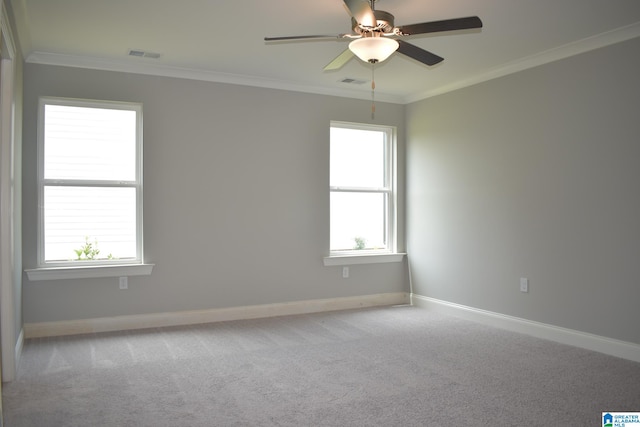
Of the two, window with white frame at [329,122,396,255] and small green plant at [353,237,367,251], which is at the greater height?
window with white frame at [329,122,396,255]

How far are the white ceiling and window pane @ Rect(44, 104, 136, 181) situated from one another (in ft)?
1.47

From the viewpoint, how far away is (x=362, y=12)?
2701mm

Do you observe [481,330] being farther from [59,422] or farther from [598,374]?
[59,422]

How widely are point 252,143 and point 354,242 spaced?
5.63 feet

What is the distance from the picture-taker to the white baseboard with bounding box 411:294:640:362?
3.98 m

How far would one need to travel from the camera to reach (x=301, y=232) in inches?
224

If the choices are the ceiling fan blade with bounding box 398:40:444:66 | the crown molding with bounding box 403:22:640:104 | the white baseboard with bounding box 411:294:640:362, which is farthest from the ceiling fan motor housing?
the white baseboard with bounding box 411:294:640:362

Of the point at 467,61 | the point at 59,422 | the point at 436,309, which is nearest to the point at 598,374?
the point at 436,309

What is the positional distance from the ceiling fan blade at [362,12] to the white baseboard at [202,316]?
3420mm

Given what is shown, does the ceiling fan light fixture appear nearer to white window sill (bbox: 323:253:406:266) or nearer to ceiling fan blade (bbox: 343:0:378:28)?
ceiling fan blade (bbox: 343:0:378:28)

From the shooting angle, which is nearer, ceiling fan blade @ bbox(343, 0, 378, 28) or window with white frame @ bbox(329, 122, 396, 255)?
ceiling fan blade @ bbox(343, 0, 378, 28)

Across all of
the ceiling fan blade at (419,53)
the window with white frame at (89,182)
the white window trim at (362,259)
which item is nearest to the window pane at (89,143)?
the window with white frame at (89,182)

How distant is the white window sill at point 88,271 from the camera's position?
4473 mm

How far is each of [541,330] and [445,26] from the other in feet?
9.87
